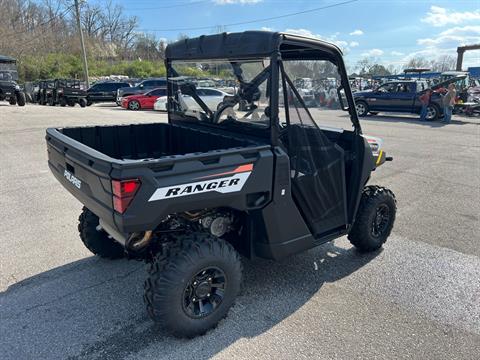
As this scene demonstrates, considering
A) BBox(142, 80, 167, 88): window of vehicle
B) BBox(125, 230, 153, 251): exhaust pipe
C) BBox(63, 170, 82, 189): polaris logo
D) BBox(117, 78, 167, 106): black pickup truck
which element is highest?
BBox(142, 80, 167, 88): window of vehicle

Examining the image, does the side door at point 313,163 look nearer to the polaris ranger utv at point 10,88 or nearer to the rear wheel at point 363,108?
the rear wheel at point 363,108

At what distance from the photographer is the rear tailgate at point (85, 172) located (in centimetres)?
229

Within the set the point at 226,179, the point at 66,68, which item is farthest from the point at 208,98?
the point at 66,68

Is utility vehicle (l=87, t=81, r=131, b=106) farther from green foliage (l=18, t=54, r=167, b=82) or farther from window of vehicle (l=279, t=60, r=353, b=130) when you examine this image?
window of vehicle (l=279, t=60, r=353, b=130)

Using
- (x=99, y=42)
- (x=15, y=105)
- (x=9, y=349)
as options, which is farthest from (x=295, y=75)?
(x=99, y=42)

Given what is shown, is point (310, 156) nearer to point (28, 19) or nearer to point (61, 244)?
point (61, 244)

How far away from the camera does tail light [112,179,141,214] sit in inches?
84.6

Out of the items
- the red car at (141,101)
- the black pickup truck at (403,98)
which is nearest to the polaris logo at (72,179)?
the black pickup truck at (403,98)

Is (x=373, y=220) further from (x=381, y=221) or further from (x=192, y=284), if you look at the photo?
(x=192, y=284)

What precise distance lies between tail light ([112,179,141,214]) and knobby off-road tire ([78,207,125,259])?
60.7 inches

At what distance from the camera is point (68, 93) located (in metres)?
22.5

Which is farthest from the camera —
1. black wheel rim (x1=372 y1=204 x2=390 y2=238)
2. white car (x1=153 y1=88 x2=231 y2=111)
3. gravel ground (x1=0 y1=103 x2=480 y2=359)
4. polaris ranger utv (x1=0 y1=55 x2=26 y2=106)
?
polaris ranger utv (x1=0 y1=55 x2=26 y2=106)

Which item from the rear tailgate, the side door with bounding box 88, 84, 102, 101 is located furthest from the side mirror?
the side door with bounding box 88, 84, 102, 101

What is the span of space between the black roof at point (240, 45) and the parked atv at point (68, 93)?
21322 mm
